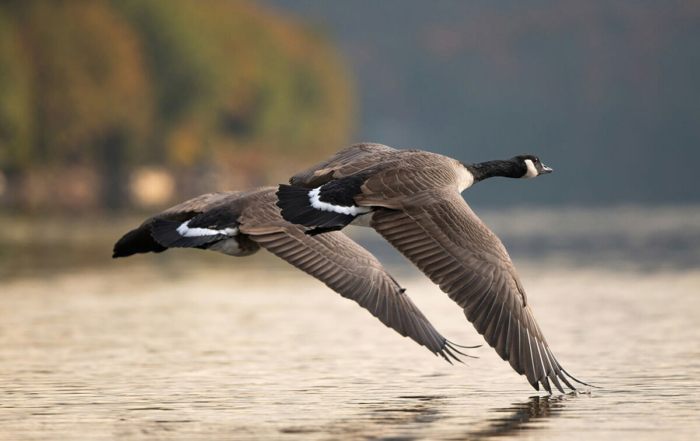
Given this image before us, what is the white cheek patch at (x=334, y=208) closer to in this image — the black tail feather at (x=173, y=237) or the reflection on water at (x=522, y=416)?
the black tail feather at (x=173, y=237)

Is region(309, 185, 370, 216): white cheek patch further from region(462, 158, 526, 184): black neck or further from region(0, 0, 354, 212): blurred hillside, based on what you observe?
region(0, 0, 354, 212): blurred hillside

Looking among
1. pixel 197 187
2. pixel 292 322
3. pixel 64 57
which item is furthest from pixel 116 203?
pixel 292 322

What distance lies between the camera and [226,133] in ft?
427

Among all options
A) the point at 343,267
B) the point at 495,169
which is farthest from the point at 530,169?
the point at 343,267

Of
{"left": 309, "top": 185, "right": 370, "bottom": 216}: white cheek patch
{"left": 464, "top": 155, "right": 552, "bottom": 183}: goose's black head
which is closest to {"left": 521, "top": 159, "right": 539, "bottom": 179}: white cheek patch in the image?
{"left": 464, "top": 155, "right": 552, "bottom": 183}: goose's black head

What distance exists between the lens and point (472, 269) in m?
12.2

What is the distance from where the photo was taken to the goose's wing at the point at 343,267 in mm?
13352

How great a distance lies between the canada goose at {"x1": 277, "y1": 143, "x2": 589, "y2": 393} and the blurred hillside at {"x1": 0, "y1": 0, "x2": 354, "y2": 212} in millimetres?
70570

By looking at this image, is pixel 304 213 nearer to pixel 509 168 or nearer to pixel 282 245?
pixel 282 245

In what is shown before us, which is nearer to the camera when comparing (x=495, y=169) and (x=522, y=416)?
(x=522, y=416)

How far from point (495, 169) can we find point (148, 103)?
95490 mm

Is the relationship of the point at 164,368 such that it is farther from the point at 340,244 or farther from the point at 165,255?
the point at 165,255

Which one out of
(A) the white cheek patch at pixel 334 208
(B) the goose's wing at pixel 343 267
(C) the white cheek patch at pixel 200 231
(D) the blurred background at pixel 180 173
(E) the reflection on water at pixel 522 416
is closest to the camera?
(E) the reflection on water at pixel 522 416

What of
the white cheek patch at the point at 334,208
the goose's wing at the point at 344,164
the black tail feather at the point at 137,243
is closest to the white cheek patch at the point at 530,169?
the goose's wing at the point at 344,164
